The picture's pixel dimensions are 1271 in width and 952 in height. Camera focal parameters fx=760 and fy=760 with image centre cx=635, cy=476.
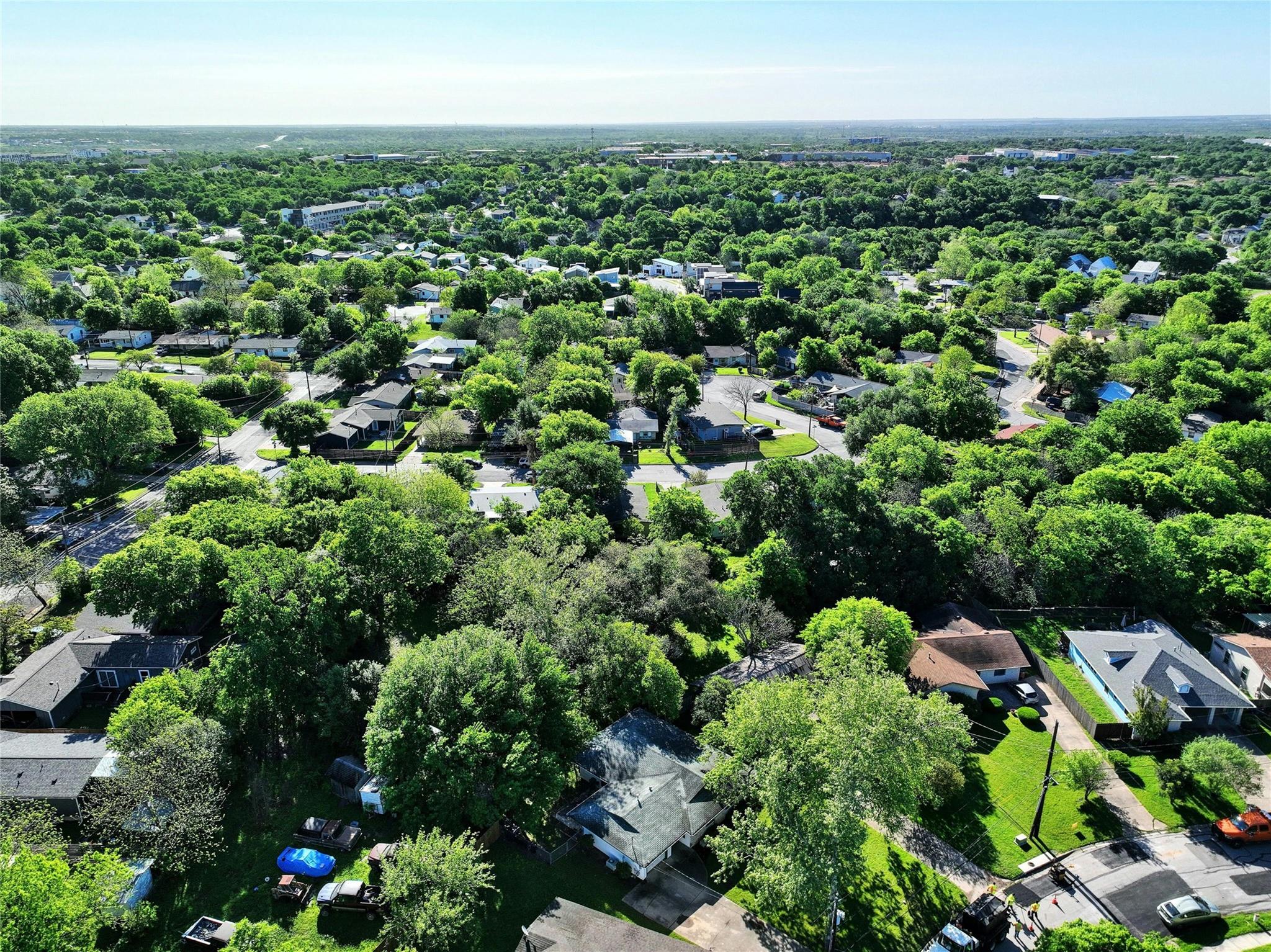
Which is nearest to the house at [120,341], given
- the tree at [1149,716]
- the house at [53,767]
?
the house at [53,767]

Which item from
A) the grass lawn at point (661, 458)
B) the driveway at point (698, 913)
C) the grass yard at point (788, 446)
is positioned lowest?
the driveway at point (698, 913)

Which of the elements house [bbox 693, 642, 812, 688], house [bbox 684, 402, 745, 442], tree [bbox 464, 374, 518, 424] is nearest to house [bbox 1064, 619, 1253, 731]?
house [bbox 693, 642, 812, 688]

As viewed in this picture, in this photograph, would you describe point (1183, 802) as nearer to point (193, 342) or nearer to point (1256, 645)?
point (1256, 645)

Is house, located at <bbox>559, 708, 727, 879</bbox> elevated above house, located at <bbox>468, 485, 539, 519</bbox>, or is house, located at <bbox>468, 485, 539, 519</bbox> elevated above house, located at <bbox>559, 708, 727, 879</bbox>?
house, located at <bbox>468, 485, 539, 519</bbox>

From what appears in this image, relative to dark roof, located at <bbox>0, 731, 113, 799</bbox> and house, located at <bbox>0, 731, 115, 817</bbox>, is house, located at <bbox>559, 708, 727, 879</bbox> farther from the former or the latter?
dark roof, located at <bbox>0, 731, 113, 799</bbox>

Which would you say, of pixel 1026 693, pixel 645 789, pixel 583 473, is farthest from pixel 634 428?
pixel 645 789

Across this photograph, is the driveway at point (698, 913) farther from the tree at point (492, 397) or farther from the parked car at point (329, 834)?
the tree at point (492, 397)

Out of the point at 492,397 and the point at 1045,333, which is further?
the point at 1045,333
